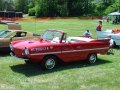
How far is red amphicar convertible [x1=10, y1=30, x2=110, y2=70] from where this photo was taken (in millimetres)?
→ 10688

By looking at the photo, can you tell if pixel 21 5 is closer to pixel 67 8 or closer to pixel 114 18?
pixel 67 8

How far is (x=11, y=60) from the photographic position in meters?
13.1

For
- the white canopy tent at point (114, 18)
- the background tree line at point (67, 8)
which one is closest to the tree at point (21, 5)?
the background tree line at point (67, 8)

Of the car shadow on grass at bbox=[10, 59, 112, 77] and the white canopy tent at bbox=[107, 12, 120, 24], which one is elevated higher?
the white canopy tent at bbox=[107, 12, 120, 24]

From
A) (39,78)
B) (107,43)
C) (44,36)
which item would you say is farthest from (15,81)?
(107,43)

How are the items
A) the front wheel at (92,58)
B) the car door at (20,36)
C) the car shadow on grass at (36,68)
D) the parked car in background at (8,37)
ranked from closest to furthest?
the car shadow on grass at (36,68)
the front wheel at (92,58)
the parked car in background at (8,37)
the car door at (20,36)

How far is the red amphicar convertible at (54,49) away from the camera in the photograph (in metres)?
10.7

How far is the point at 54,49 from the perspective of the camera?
11.1 metres

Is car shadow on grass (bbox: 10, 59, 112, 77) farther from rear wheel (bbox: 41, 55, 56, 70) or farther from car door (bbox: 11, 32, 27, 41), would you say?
car door (bbox: 11, 32, 27, 41)

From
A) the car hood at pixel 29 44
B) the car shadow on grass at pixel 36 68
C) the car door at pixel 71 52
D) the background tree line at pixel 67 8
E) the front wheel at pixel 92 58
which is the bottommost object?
the car shadow on grass at pixel 36 68

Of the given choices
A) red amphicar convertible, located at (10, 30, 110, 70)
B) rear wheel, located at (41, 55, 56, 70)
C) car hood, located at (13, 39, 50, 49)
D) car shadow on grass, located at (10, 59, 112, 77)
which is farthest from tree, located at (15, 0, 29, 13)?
rear wheel, located at (41, 55, 56, 70)

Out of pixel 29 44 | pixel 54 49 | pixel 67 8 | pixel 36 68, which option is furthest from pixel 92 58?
pixel 67 8

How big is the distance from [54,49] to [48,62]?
52 cm

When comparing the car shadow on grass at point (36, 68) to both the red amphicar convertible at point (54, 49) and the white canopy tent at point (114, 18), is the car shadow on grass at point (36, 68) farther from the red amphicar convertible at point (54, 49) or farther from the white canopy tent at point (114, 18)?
the white canopy tent at point (114, 18)
